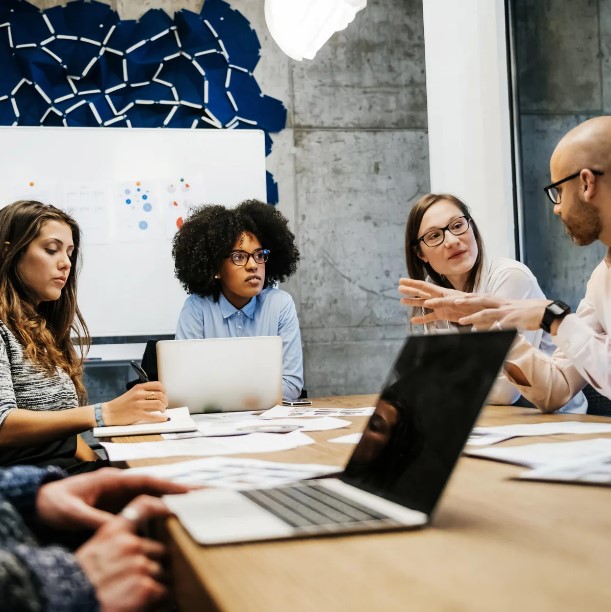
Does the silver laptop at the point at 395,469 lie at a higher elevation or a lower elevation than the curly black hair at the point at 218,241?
lower

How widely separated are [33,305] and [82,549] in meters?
1.78

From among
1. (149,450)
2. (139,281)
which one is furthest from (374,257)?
(149,450)

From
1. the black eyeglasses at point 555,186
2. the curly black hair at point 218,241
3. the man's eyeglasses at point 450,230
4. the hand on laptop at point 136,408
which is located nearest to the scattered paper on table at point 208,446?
the hand on laptop at point 136,408

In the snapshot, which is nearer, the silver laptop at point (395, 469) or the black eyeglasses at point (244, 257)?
the silver laptop at point (395, 469)

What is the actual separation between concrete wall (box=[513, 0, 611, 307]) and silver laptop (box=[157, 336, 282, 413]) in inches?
82.7

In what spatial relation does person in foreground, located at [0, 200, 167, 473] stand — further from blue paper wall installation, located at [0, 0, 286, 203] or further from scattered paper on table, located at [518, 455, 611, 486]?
blue paper wall installation, located at [0, 0, 286, 203]

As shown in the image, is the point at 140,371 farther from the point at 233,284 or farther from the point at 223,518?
the point at 223,518

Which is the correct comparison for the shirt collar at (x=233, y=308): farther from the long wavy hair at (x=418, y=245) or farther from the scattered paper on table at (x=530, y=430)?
the scattered paper on table at (x=530, y=430)

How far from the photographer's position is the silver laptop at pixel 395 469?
0.65 m

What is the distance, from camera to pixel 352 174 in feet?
14.6

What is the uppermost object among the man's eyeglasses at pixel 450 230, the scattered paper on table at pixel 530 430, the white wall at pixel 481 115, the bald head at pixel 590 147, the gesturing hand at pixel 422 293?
the white wall at pixel 481 115

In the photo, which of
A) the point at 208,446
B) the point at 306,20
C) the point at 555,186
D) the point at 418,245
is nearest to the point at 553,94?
the point at 418,245

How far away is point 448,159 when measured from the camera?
400 centimetres

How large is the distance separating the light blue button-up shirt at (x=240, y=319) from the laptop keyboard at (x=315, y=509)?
2.25 meters
